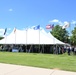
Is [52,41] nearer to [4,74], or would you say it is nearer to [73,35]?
[4,74]

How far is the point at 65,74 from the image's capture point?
32.7ft

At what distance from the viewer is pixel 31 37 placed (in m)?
34.7

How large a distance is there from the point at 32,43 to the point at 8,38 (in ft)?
20.2

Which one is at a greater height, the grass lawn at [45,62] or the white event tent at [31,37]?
the white event tent at [31,37]

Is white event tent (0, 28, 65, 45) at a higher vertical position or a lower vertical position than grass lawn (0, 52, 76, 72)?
higher

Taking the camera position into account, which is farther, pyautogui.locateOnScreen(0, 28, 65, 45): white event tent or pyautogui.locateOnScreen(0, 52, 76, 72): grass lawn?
pyautogui.locateOnScreen(0, 28, 65, 45): white event tent

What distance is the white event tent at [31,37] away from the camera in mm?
32531

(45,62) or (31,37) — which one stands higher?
(31,37)

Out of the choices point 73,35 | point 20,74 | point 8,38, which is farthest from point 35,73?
point 73,35

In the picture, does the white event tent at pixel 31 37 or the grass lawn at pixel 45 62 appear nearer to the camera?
the grass lawn at pixel 45 62

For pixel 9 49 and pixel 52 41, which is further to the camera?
pixel 9 49

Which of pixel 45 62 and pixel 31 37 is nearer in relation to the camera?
pixel 45 62

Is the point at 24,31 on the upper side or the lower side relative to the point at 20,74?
upper

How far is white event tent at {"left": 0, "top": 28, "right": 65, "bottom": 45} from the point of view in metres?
32.5
